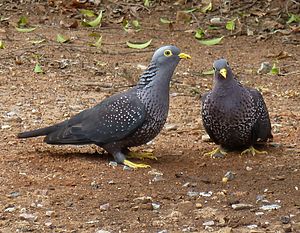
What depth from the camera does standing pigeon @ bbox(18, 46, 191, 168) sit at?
239 inches

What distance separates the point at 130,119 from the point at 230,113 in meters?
0.73

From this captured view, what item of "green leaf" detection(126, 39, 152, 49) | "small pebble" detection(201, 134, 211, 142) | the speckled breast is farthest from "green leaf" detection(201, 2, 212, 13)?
the speckled breast

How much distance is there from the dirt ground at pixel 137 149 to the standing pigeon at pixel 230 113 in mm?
187

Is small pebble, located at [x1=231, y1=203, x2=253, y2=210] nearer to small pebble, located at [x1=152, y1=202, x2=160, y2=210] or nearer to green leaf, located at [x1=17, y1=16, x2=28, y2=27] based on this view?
small pebble, located at [x1=152, y1=202, x2=160, y2=210]

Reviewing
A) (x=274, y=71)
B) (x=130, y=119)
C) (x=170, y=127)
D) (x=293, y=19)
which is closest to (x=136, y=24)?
(x=293, y=19)

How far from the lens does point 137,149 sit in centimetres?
675

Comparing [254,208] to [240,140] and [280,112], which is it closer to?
[240,140]

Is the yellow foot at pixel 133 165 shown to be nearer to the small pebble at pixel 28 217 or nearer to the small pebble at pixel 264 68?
the small pebble at pixel 28 217

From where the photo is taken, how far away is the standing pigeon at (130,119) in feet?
20.0

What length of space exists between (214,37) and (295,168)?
4705mm

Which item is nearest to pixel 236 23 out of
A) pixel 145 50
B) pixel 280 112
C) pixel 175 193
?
pixel 145 50

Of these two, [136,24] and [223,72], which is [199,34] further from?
[223,72]

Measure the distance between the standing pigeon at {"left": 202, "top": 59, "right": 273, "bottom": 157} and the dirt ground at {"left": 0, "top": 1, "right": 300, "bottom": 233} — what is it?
0.61 ft

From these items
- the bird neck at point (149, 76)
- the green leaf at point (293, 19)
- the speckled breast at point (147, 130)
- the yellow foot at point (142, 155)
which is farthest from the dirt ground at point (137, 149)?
the bird neck at point (149, 76)
